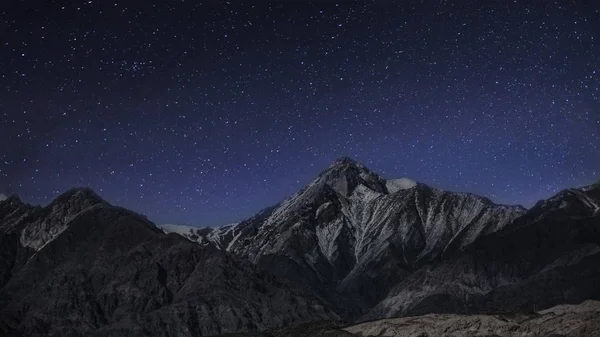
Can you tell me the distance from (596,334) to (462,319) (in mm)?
44906

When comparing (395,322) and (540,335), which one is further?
(395,322)

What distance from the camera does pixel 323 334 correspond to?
16312 centimetres

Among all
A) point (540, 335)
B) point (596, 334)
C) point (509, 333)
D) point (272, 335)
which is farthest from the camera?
point (272, 335)

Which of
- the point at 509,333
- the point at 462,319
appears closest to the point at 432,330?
the point at 462,319

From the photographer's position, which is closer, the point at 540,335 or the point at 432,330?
the point at 540,335

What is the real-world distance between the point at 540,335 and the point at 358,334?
1899 inches

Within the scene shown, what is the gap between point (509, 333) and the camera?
12694 cm

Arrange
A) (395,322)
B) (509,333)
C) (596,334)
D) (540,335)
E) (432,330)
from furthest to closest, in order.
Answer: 1. (395,322)
2. (432,330)
3. (509,333)
4. (540,335)
5. (596,334)

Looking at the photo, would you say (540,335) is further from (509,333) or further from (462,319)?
(462,319)

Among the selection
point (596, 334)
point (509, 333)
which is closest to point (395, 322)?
point (509, 333)

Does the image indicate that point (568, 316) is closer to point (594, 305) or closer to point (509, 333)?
point (509, 333)

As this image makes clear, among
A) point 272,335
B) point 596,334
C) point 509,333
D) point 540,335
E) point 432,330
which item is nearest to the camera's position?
point 596,334

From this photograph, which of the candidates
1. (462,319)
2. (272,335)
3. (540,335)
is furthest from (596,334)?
(272,335)

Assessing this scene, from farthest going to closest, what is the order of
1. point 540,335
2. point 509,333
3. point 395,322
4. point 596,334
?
point 395,322, point 509,333, point 540,335, point 596,334
